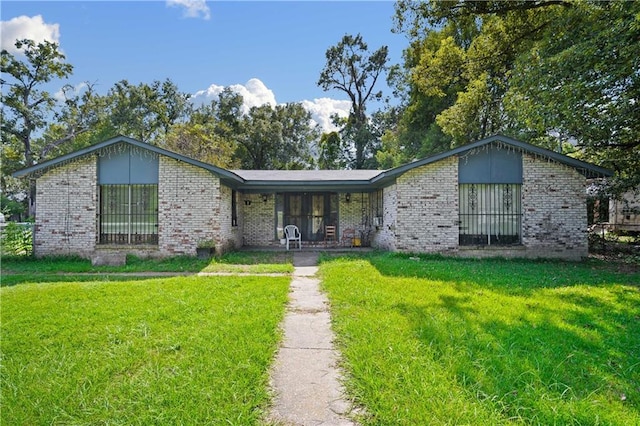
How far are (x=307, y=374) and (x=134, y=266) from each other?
24.4 ft

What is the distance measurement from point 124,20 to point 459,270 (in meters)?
10.5

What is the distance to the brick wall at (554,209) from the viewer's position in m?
10.2

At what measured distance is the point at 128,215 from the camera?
10445 mm

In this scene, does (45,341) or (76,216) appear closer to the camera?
(45,341)

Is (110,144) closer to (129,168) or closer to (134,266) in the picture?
(129,168)

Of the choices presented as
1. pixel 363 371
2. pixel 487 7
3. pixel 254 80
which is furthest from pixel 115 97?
pixel 363 371

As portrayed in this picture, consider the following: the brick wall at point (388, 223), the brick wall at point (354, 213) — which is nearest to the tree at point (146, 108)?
the brick wall at point (354, 213)

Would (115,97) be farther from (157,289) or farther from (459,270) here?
(459,270)

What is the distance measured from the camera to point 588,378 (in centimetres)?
312

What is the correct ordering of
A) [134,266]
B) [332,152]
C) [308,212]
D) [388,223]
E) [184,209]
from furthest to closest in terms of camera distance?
[332,152] → [308,212] → [388,223] → [184,209] → [134,266]

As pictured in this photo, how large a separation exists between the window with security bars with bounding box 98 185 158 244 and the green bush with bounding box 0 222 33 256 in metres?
2.50

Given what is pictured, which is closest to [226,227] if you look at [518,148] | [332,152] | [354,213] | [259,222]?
[259,222]

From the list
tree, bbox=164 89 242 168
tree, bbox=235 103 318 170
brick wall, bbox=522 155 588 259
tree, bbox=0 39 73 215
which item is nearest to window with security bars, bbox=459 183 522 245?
brick wall, bbox=522 155 588 259

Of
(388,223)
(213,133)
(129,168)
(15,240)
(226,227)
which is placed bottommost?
(15,240)
